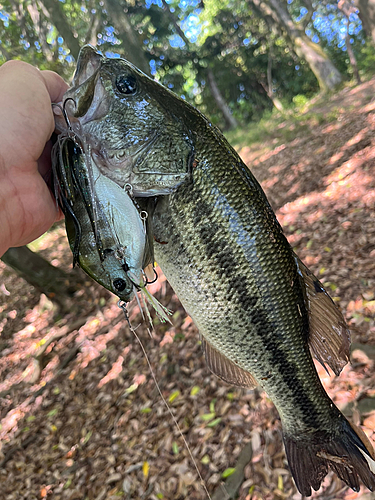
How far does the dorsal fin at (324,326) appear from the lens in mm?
1748

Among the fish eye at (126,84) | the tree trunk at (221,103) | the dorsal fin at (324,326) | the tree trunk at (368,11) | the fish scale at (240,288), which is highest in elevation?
the tree trunk at (221,103)

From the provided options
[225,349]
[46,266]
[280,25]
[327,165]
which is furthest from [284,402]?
[280,25]

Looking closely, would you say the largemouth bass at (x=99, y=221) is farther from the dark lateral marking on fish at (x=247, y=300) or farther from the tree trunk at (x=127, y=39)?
the tree trunk at (x=127, y=39)

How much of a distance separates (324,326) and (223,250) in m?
0.78

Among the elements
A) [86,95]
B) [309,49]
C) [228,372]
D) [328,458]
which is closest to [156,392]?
[228,372]

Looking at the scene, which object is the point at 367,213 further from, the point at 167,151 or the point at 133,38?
the point at 133,38

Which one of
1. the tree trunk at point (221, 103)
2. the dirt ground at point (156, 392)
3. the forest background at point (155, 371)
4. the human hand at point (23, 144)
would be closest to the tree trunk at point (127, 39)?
the forest background at point (155, 371)

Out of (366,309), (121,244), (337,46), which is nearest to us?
(121,244)

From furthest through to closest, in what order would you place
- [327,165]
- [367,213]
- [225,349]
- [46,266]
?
[327,165], [46,266], [367,213], [225,349]

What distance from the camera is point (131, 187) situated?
58.1 inches

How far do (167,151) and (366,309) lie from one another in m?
2.89

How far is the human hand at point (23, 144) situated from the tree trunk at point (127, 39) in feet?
22.4

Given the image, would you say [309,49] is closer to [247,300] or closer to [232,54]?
[232,54]

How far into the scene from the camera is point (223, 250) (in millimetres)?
1541
